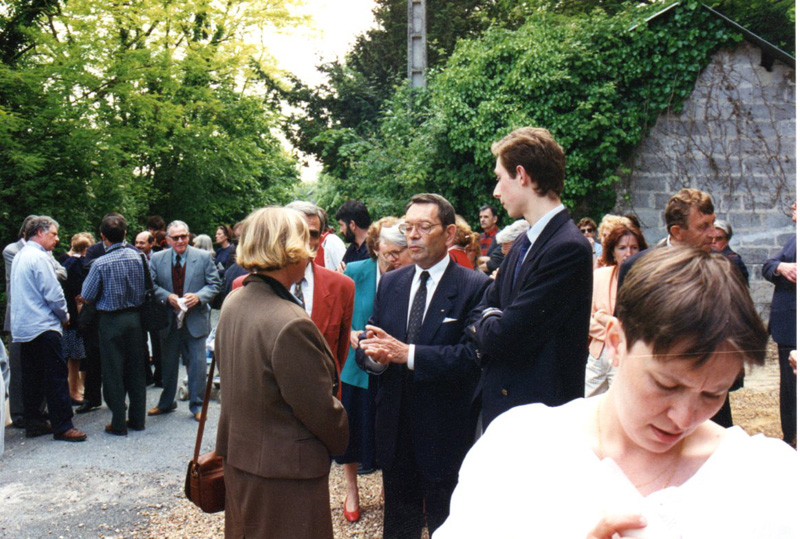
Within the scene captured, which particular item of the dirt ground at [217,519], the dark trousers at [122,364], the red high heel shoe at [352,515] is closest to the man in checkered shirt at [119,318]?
the dark trousers at [122,364]

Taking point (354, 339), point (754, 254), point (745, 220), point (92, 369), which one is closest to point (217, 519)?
point (354, 339)

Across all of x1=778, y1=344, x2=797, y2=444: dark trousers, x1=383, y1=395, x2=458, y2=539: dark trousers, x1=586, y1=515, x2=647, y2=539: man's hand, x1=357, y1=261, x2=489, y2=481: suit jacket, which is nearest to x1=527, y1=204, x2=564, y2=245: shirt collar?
x1=357, y1=261, x2=489, y2=481: suit jacket

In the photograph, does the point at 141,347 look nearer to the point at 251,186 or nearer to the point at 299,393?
the point at 299,393

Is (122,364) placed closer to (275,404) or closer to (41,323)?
(41,323)

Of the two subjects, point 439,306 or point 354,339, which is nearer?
point 439,306

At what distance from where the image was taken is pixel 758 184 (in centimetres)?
1134

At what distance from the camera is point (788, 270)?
16.9 ft

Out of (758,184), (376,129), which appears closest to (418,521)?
(758,184)

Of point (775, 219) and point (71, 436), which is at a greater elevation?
point (775, 219)

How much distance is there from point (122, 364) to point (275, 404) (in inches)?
191

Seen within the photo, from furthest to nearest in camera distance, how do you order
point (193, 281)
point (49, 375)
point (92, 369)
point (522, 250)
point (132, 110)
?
1. point (132, 110)
2. point (92, 369)
3. point (193, 281)
4. point (49, 375)
5. point (522, 250)

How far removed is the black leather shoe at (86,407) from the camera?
8.15 metres

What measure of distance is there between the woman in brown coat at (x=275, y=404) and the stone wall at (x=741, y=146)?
999 cm

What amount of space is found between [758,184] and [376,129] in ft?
35.4
